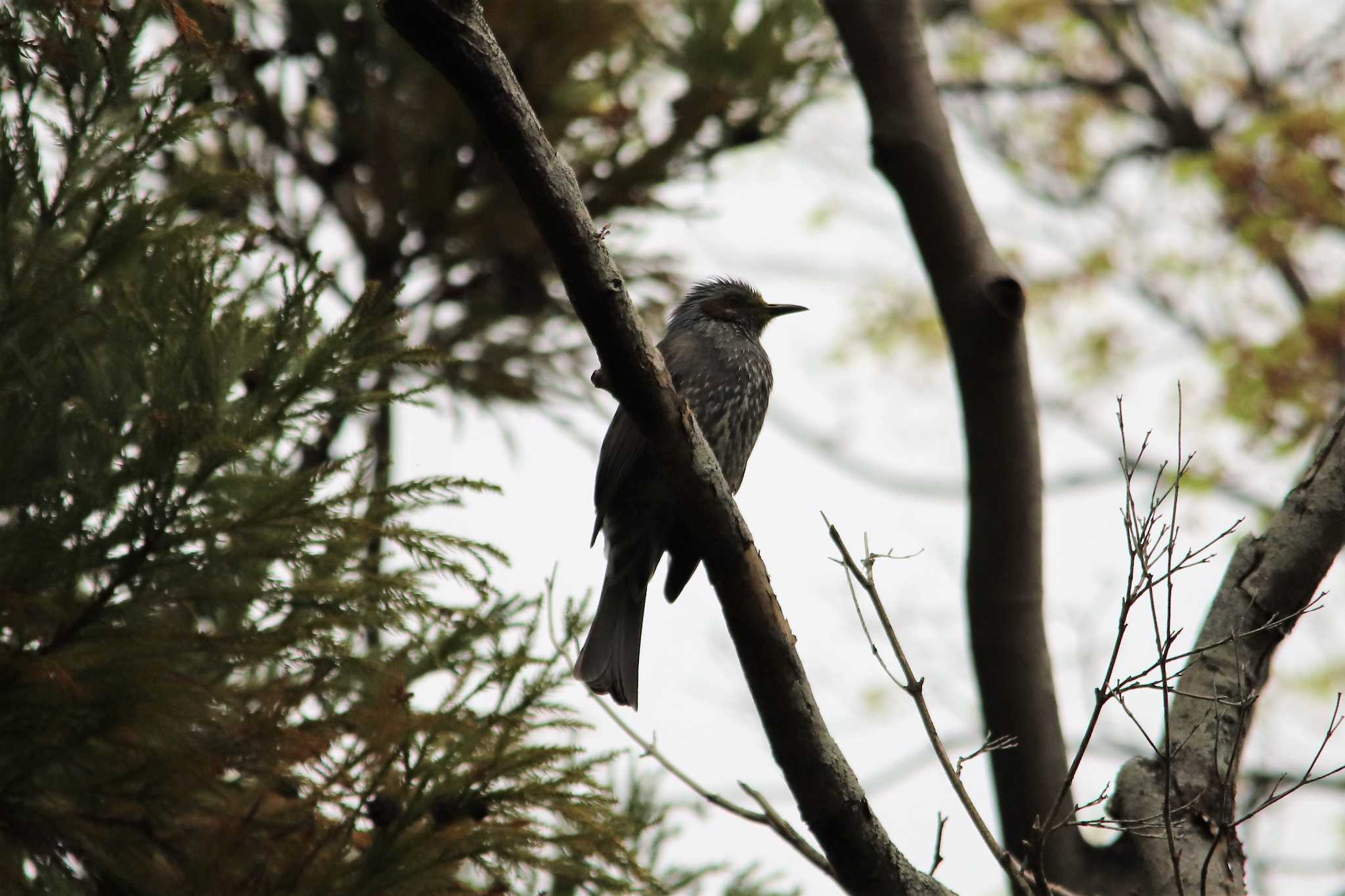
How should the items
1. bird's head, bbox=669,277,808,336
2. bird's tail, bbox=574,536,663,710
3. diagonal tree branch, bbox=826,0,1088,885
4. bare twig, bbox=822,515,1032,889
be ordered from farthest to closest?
bird's head, bbox=669,277,808,336, bird's tail, bbox=574,536,663,710, diagonal tree branch, bbox=826,0,1088,885, bare twig, bbox=822,515,1032,889

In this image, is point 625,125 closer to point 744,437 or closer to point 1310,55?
point 744,437

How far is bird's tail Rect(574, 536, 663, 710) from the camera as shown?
3754 millimetres

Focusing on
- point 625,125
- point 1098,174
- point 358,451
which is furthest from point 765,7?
point 1098,174

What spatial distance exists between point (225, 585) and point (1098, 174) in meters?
8.15

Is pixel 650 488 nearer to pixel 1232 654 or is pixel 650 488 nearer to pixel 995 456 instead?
pixel 995 456

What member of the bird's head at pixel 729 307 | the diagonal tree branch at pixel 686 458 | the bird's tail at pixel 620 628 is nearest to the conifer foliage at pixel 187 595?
the diagonal tree branch at pixel 686 458

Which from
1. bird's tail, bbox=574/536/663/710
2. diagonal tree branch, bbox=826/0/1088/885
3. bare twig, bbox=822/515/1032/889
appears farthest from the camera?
bird's tail, bbox=574/536/663/710

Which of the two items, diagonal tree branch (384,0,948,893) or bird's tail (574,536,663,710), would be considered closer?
diagonal tree branch (384,0,948,893)

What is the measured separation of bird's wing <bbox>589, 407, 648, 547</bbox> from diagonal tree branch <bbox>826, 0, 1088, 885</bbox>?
105 centimetres

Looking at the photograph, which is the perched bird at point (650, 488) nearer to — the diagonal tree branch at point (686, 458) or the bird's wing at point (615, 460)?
the bird's wing at point (615, 460)

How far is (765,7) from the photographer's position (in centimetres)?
459

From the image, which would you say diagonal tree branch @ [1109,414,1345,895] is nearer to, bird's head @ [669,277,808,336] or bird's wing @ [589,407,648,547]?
bird's wing @ [589,407,648,547]

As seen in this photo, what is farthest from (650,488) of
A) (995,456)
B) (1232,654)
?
(1232,654)

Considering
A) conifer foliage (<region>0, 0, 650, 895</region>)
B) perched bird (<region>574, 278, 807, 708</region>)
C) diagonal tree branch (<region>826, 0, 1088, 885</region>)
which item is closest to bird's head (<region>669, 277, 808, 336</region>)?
perched bird (<region>574, 278, 807, 708</region>)
